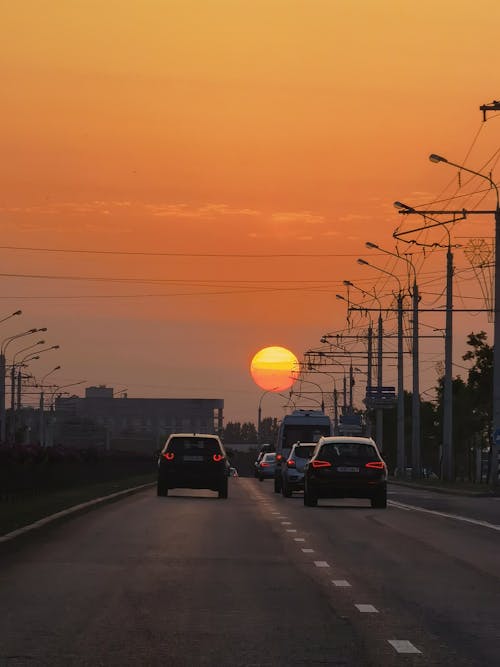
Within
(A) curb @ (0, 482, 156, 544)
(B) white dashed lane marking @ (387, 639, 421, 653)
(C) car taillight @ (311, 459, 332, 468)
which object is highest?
(C) car taillight @ (311, 459, 332, 468)

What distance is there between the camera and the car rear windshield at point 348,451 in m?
40.4

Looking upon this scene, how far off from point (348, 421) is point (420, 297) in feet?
132

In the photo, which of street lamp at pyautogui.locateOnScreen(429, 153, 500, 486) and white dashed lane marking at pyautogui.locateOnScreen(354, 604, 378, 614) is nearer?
white dashed lane marking at pyautogui.locateOnScreen(354, 604, 378, 614)

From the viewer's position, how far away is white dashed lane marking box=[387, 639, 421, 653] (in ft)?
39.0

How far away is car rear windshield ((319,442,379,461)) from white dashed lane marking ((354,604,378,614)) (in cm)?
2520

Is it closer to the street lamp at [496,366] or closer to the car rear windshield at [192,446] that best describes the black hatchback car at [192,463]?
the car rear windshield at [192,446]

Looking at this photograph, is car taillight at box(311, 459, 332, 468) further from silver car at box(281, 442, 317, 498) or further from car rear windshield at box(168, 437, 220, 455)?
silver car at box(281, 442, 317, 498)

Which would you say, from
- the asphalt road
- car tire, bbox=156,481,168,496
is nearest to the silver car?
car tire, bbox=156,481,168,496

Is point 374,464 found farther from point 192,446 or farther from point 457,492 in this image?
point 457,492

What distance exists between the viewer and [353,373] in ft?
479

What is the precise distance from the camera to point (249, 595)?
16.2 metres

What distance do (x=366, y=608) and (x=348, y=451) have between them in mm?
25631

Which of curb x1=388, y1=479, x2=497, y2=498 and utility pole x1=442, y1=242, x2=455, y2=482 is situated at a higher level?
utility pole x1=442, y1=242, x2=455, y2=482

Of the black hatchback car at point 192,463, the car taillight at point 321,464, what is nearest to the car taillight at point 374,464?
the car taillight at point 321,464
